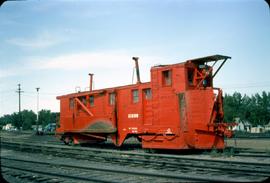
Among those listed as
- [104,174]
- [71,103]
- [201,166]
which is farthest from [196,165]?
[71,103]

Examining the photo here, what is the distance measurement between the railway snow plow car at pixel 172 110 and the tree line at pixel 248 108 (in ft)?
213

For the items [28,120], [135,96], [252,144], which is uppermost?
[135,96]

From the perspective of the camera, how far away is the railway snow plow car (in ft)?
47.9

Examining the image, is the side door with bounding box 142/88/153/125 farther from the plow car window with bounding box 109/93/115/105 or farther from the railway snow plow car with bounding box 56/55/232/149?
the plow car window with bounding box 109/93/115/105

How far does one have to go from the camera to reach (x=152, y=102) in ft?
53.2

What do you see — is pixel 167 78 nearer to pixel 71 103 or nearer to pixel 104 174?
pixel 104 174

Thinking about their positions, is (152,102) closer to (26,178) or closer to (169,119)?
(169,119)

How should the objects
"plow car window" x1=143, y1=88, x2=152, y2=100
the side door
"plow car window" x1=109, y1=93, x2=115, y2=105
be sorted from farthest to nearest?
"plow car window" x1=109, y1=93, x2=115, y2=105, "plow car window" x1=143, y1=88, x2=152, y2=100, the side door

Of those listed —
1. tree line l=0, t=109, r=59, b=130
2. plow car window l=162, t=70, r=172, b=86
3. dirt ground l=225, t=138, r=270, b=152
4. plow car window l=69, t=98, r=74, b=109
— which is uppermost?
plow car window l=162, t=70, r=172, b=86

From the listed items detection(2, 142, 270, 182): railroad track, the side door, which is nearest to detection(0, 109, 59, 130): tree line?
the side door

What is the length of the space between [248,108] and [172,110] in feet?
286

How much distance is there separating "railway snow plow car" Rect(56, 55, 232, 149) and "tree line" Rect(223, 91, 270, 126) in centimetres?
6491

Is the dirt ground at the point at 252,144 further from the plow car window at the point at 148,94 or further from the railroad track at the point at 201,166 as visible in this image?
the railroad track at the point at 201,166

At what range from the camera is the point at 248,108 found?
95.5 metres
